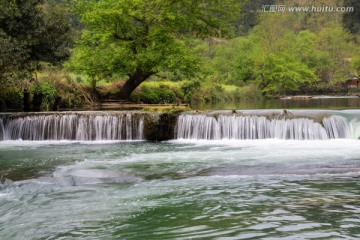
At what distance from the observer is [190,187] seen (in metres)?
10.8

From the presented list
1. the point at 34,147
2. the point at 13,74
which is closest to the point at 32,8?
the point at 13,74

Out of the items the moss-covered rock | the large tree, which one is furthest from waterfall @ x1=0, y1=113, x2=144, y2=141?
the large tree

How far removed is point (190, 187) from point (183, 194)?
0.69m

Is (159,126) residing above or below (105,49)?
below

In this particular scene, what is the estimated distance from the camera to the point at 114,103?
2758 cm

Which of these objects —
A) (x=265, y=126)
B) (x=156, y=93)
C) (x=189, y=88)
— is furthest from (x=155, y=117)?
(x=189, y=88)

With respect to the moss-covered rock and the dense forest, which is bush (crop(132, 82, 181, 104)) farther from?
the moss-covered rock

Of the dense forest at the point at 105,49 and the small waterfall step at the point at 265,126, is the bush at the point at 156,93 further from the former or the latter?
the small waterfall step at the point at 265,126

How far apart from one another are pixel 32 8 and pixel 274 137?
11.3m

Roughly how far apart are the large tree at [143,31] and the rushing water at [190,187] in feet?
23.9

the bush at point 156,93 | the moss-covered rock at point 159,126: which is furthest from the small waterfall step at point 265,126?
the bush at point 156,93

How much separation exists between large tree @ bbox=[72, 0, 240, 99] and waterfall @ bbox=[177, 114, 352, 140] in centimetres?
577

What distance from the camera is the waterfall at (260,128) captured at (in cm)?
1969

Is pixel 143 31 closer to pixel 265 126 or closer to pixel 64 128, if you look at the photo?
pixel 64 128
